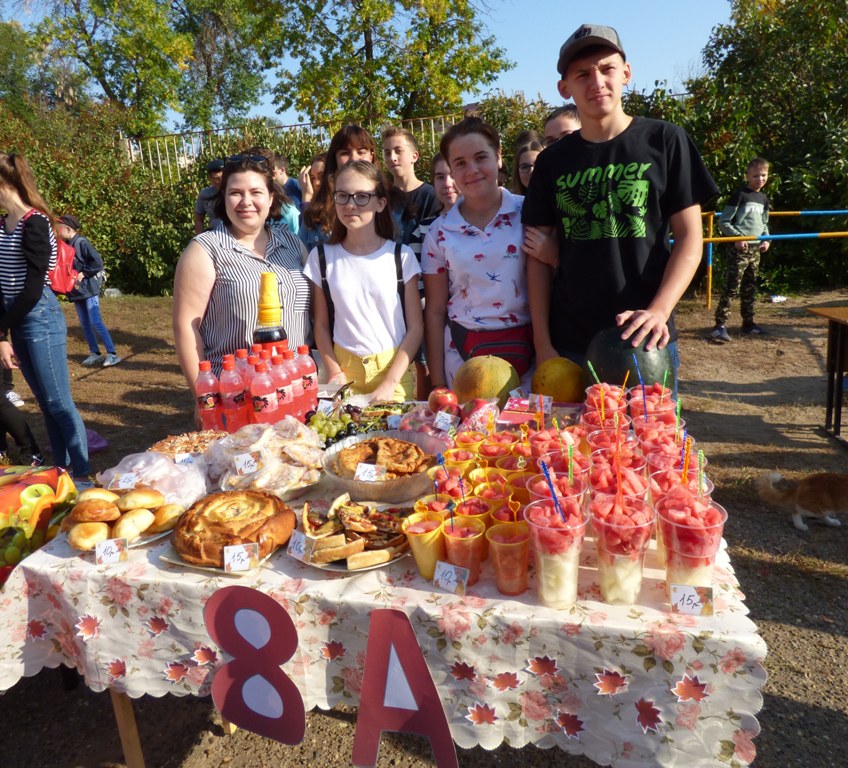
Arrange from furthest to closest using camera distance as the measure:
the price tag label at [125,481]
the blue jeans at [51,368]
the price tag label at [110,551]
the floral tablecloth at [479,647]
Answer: the blue jeans at [51,368], the price tag label at [125,481], the price tag label at [110,551], the floral tablecloth at [479,647]

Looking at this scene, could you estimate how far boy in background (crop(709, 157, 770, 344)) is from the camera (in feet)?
27.5

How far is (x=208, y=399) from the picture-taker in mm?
2482

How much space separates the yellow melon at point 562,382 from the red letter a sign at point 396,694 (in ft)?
4.10

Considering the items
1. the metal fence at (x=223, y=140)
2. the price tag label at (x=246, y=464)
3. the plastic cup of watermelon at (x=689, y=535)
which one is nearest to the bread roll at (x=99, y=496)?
the price tag label at (x=246, y=464)

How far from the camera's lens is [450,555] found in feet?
5.02

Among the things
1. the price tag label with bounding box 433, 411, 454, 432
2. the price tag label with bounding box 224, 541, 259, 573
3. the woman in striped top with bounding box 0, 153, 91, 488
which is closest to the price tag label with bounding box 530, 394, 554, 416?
the price tag label with bounding box 433, 411, 454, 432

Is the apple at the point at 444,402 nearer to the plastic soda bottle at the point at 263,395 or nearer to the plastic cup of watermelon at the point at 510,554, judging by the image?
the plastic soda bottle at the point at 263,395

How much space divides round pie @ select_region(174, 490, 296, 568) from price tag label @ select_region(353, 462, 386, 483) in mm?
234

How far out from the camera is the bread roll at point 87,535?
1.75m

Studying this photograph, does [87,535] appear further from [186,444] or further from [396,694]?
[396,694]

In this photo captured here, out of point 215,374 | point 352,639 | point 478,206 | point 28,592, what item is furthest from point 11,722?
point 478,206

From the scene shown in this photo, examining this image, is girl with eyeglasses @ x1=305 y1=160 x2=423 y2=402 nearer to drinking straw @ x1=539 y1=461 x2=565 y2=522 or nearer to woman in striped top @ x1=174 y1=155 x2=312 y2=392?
woman in striped top @ x1=174 y1=155 x2=312 y2=392

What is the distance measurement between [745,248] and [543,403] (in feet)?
25.3

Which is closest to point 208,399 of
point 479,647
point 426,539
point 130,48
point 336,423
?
point 336,423
